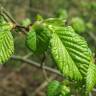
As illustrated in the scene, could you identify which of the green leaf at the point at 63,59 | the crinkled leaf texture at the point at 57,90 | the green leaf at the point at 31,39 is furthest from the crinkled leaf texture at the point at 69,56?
the crinkled leaf texture at the point at 57,90

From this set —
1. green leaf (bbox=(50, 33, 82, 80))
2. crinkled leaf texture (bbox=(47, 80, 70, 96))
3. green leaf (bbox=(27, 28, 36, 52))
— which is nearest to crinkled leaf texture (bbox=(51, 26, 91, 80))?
green leaf (bbox=(50, 33, 82, 80))

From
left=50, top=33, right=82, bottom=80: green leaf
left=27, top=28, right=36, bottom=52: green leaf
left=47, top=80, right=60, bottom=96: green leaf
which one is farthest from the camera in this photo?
left=47, top=80, right=60, bottom=96: green leaf

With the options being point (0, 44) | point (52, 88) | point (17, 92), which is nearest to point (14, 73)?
point (17, 92)

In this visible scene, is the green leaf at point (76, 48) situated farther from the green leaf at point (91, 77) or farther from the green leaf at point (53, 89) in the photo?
the green leaf at point (53, 89)

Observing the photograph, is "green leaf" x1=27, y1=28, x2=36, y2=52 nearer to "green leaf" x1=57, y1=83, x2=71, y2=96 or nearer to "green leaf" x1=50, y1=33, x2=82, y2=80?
"green leaf" x1=50, y1=33, x2=82, y2=80

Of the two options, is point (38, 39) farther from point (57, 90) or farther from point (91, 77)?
point (57, 90)

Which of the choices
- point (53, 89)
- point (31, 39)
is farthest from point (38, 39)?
point (53, 89)

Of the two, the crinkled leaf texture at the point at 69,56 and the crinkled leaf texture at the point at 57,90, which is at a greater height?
the crinkled leaf texture at the point at 69,56

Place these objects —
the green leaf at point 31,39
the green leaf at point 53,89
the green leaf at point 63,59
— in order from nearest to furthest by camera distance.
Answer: the green leaf at point 63,59, the green leaf at point 31,39, the green leaf at point 53,89
